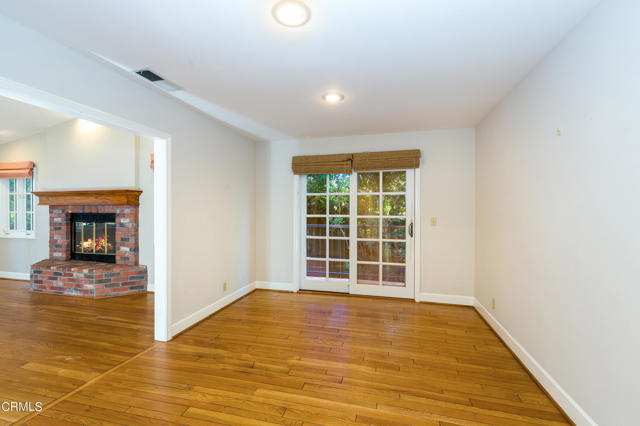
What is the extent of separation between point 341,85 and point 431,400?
259 cm

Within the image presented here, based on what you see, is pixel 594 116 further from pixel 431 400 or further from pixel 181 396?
pixel 181 396

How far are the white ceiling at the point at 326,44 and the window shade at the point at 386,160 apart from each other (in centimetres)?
101

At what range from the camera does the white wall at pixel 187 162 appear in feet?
6.05

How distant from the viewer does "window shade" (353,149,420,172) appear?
3963 millimetres

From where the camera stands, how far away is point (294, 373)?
7.54 feet

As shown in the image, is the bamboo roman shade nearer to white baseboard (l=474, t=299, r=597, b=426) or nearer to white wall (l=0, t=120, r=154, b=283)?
white baseboard (l=474, t=299, r=597, b=426)

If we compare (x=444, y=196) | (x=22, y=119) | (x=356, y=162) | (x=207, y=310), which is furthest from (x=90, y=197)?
(x=444, y=196)

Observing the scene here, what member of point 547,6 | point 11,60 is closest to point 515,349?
point 547,6

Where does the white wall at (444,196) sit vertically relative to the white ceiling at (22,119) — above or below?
below

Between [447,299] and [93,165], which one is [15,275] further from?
[447,299]

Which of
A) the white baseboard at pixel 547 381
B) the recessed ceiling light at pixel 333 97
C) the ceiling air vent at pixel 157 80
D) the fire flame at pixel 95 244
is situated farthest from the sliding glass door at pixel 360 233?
the fire flame at pixel 95 244

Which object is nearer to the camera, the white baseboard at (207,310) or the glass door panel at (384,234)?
A: the white baseboard at (207,310)

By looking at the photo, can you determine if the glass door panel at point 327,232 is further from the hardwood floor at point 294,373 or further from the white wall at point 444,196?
the hardwood floor at point 294,373

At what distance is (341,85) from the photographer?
8.40 feet
